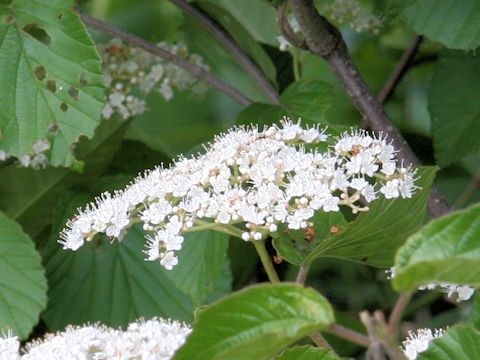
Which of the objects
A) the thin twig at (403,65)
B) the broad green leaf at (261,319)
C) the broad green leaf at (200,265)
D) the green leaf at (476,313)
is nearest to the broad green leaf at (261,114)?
the broad green leaf at (200,265)

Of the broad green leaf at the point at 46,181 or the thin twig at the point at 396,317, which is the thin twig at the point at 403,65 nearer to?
the broad green leaf at the point at 46,181

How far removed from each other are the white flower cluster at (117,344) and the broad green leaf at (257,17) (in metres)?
1.20

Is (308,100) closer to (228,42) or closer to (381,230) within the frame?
(228,42)

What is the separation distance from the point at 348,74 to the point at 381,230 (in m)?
0.53

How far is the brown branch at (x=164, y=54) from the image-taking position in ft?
6.78

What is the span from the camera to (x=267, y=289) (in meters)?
1.04

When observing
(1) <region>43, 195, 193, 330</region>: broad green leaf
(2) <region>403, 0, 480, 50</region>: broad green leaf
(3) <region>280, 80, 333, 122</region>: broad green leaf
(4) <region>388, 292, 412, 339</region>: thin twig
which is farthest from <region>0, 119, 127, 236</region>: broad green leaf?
(4) <region>388, 292, 412, 339</region>: thin twig

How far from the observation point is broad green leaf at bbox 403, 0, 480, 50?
5.95ft

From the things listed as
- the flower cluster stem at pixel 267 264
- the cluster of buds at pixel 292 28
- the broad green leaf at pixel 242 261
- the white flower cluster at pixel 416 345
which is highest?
the cluster of buds at pixel 292 28


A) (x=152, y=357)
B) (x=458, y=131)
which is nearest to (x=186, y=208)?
(x=152, y=357)

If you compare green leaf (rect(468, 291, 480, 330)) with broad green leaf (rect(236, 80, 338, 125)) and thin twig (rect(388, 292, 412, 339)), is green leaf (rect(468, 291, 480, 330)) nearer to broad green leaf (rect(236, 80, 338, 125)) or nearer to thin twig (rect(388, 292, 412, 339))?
thin twig (rect(388, 292, 412, 339))

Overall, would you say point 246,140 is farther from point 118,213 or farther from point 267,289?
point 267,289

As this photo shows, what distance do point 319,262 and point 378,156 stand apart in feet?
4.94

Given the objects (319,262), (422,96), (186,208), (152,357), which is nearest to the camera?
(152,357)
